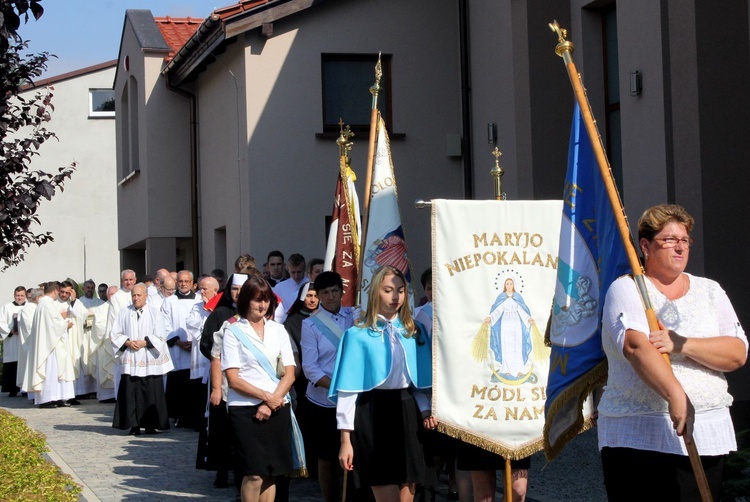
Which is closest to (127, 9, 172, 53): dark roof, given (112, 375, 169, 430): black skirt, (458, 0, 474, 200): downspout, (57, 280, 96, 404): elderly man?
(57, 280, 96, 404): elderly man

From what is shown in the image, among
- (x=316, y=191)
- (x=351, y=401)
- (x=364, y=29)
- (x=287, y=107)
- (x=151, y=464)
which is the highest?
(x=364, y=29)

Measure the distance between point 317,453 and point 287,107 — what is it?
985 centimetres

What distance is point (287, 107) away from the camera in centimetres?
1795

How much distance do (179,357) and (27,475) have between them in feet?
22.7

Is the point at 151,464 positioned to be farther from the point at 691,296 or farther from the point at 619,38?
the point at 691,296

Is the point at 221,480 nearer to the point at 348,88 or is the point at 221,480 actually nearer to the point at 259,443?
the point at 259,443

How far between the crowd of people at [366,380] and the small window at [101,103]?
2477 cm

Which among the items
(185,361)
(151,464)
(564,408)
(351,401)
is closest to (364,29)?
(185,361)

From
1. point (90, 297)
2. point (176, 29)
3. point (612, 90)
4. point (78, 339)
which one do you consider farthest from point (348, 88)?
point (176, 29)

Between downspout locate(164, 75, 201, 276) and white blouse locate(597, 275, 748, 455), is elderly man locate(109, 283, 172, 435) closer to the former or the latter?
downspout locate(164, 75, 201, 276)

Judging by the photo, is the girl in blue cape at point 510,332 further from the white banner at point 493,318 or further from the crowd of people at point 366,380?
the crowd of people at point 366,380

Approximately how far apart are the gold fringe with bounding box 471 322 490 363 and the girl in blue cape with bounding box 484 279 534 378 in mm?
25

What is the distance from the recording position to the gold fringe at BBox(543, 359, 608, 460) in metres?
5.78

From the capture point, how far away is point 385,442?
7105 mm
